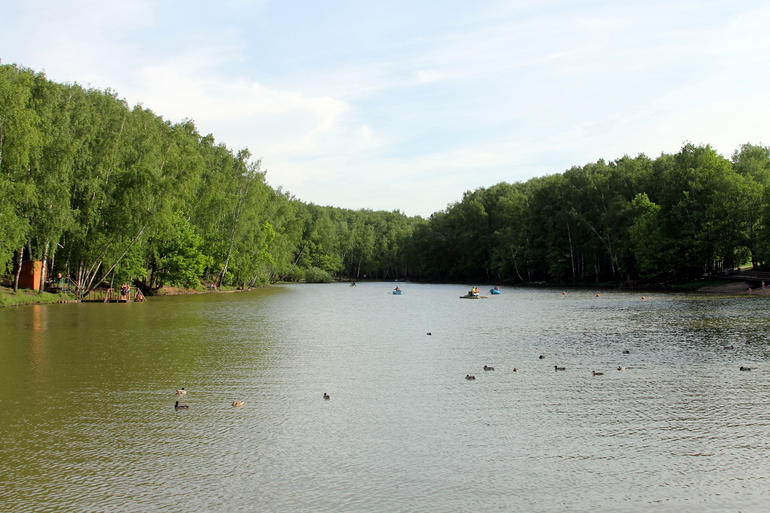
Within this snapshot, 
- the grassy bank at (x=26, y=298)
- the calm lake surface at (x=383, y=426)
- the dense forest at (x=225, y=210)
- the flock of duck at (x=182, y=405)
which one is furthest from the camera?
the dense forest at (x=225, y=210)

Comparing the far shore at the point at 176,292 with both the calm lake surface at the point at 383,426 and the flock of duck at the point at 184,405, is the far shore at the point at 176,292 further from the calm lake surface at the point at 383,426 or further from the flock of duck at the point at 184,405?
the flock of duck at the point at 184,405

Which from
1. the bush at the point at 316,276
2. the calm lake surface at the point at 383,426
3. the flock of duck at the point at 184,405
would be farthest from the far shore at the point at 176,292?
the bush at the point at 316,276

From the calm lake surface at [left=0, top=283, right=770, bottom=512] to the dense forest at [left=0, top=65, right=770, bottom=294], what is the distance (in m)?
24.4

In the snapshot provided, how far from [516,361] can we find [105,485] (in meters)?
15.5

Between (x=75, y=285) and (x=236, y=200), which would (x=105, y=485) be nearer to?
(x=75, y=285)

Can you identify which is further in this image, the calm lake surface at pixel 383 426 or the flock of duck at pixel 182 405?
A: the flock of duck at pixel 182 405

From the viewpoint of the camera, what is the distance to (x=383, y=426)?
1315 centimetres

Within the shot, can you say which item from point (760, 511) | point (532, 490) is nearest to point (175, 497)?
point (532, 490)

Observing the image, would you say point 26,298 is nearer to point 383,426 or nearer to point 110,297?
point 110,297

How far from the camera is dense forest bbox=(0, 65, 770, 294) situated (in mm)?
47344

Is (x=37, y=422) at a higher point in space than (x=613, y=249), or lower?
lower

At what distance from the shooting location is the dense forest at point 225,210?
155 feet

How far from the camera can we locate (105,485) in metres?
9.59

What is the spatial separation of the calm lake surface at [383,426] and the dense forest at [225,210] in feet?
80.0
